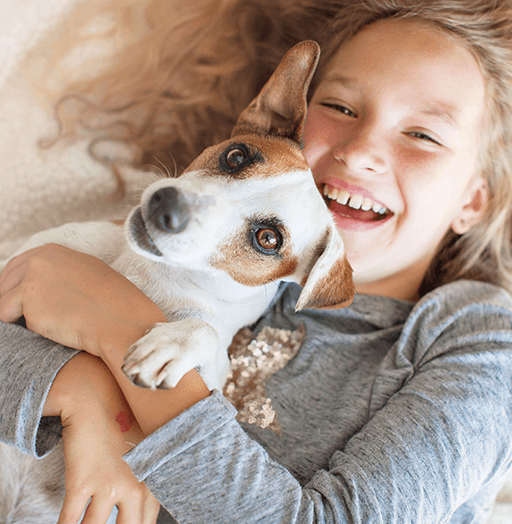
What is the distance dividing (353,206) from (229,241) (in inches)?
23.6

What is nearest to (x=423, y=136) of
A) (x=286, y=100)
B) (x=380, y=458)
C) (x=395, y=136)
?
(x=395, y=136)

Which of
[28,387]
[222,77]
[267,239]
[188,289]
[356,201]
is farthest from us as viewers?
[222,77]

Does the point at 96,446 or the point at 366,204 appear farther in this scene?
the point at 366,204

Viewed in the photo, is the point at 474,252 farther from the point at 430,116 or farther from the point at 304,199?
the point at 304,199

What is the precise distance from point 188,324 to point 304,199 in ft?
1.77

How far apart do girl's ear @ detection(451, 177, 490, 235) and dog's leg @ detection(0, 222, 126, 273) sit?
1.58 metres

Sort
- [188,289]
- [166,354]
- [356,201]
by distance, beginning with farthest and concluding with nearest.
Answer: [356,201] < [188,289] < [166,354]

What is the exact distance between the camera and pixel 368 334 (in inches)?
69.3

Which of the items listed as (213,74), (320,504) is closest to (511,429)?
(320,504)

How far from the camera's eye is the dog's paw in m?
1.00

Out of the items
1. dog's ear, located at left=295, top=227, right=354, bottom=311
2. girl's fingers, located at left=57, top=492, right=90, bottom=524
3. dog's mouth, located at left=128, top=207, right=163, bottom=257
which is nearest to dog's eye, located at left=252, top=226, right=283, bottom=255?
dog's ear, located at left=295, top=227, right=354, bottom=311

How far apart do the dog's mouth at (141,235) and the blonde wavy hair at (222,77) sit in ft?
3.03

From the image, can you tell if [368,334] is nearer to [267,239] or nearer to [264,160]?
[267,239]

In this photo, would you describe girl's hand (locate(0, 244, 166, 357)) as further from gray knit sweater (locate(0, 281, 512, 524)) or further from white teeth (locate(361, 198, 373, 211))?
white teeth (locate(361, 198, 373, 211))
